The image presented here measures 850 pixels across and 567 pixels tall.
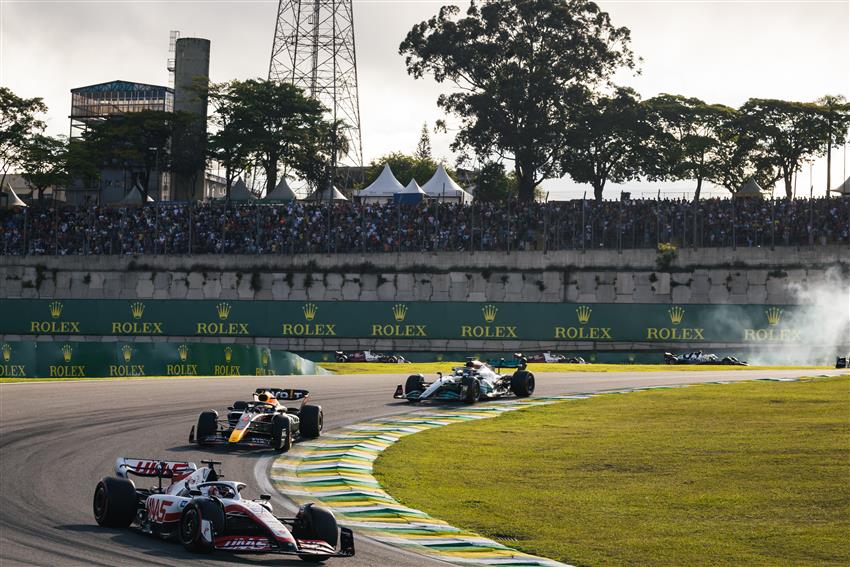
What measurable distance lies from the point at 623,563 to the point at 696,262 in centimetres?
4055

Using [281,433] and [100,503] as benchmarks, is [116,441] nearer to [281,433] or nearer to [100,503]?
[281,433]

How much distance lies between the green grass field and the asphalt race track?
95.9 inches

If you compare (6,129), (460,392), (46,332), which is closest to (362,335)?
(46,332)

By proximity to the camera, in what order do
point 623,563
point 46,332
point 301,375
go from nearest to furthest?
1. point 623,563
2. point 301,375
3. point 46,332

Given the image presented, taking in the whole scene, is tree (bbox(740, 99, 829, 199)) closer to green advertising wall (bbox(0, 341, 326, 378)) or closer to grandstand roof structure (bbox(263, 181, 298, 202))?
grandstand roof structure (bbox(263, 181, 298, 202))

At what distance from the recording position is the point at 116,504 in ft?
45.1

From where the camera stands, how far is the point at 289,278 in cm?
5675

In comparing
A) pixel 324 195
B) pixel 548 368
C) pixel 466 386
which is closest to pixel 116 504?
pixel 466 386

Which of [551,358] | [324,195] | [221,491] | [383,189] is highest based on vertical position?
[324,195]

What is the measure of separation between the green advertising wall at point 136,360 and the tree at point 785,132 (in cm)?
4433

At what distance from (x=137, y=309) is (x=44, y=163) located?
2064 cm

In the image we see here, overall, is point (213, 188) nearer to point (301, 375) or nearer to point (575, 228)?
point (575, 228)

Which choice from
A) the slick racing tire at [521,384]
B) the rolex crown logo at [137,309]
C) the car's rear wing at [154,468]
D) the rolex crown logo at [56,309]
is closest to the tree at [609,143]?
the rolex crown logo at [137,309]

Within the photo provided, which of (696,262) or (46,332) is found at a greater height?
(696,262)
